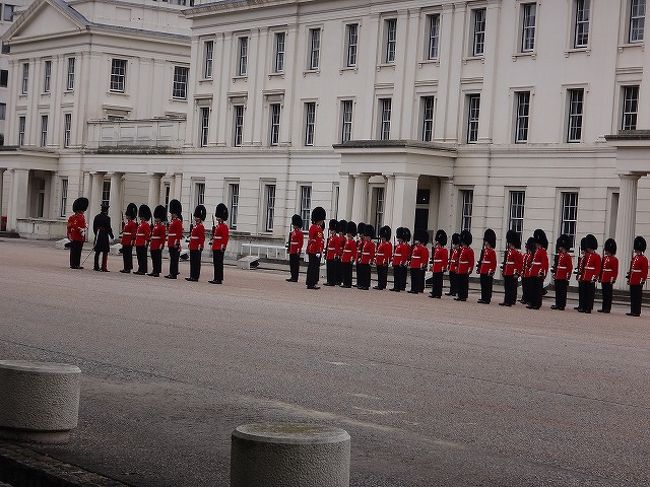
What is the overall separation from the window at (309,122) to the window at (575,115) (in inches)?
559

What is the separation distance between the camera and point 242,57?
6097 cm

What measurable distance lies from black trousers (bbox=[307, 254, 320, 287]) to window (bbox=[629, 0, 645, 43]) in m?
15.3

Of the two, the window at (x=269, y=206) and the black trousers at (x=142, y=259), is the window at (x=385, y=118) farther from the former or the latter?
the black trousers at (x=142, y=259)

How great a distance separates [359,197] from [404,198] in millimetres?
2924

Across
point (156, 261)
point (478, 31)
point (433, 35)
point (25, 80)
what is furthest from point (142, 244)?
point (25, 80)

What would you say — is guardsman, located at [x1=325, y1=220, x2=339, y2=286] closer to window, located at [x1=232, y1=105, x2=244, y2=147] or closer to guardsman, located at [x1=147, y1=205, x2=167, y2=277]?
guardsman, located at [x1=147, y1=205, x2=167, y2=277]

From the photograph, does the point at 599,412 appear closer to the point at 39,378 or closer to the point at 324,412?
the point at 324,412

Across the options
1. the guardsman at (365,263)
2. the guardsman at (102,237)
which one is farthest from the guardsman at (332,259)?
the guardsman at (102,237)

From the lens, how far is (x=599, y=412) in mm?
12070

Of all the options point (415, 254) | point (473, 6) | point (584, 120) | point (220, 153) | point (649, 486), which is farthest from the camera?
point (220, 153)

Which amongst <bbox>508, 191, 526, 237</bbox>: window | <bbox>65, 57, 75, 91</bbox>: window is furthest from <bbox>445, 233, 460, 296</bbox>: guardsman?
<bbox>65, 57, 75, 91</bbox>: window

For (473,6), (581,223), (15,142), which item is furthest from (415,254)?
(15,142)

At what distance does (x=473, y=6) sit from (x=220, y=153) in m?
17.0

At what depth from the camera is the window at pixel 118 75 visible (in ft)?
245
